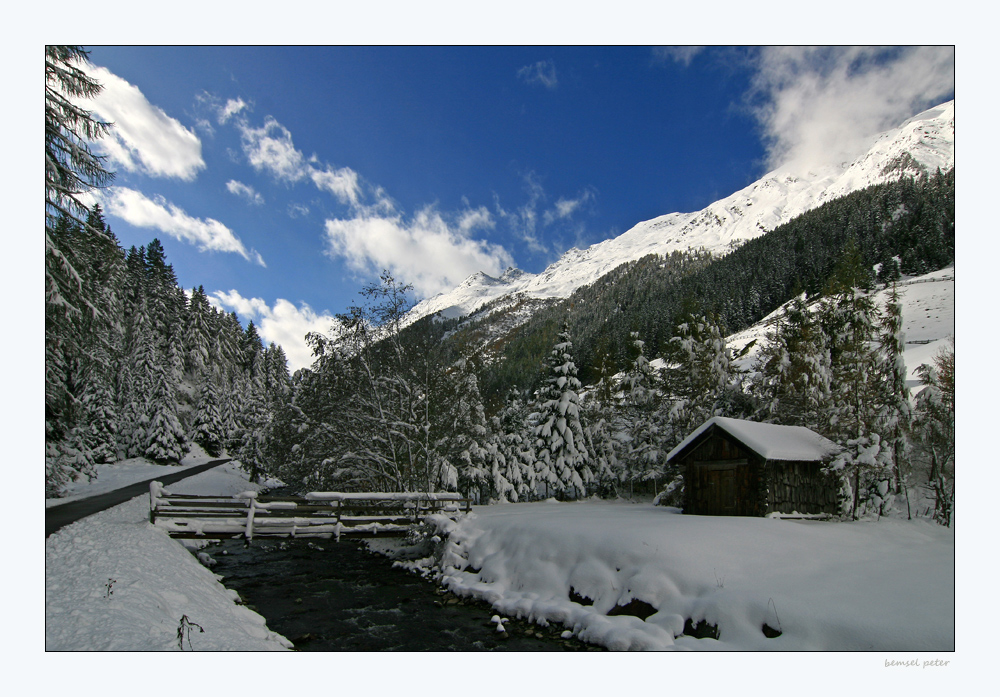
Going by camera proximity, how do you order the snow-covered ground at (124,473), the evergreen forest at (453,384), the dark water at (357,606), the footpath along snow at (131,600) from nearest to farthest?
the footpath along snow at (131,600) < the evergreen forest at (453,384) < the dark water at (357,606) < the snow-covered ground at (124,473)

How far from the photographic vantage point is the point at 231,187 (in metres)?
9.77

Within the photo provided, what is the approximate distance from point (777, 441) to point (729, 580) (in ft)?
32.0

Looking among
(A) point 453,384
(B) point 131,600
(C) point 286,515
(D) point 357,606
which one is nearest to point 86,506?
(C) point 286,515

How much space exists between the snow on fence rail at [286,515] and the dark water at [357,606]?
804 mm

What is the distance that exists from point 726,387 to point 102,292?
2749 cm

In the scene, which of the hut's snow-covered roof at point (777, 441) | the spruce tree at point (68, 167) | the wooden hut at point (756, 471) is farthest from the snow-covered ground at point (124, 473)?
the hut's snow-covered roof at point (777, 441)

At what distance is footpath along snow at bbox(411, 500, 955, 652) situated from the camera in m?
7.38

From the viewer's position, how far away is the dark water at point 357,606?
9.00 meters

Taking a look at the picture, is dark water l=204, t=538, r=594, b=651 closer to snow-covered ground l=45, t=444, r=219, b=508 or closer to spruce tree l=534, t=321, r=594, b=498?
snow-covered ground l=45, t=444, r=219, b=508

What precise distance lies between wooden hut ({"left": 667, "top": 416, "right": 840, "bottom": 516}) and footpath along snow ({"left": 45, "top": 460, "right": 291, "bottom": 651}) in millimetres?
14978

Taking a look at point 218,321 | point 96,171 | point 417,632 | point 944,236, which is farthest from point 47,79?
point 944,236

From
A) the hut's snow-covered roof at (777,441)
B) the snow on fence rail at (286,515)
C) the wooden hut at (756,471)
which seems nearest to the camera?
the snow on fence rail at (286,515)


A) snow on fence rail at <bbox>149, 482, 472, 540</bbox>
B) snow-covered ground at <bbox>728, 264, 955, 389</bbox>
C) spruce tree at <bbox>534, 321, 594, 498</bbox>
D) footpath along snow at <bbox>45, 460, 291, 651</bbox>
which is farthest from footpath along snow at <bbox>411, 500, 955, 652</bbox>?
spruce tree at <bbox>534, 321, 594, 498</bbox>

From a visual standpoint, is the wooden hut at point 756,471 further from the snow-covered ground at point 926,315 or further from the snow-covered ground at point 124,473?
the snow-covered ground at point 124,473
